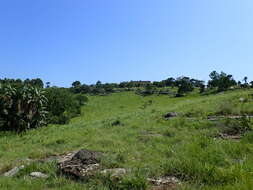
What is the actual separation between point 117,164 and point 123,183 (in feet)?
6.10

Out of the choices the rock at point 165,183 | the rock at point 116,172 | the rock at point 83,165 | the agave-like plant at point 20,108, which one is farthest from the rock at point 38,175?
the agave-like plant at point 20,108

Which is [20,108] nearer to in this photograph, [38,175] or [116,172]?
[38,175]

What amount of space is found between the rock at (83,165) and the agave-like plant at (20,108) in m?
35.1

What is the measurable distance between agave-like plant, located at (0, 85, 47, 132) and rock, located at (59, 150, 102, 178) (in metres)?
35.1

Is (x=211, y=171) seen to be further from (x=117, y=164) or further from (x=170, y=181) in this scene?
(x=117, y=164)

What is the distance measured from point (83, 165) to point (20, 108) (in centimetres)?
3759

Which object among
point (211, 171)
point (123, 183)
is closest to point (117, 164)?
point (123, 183)

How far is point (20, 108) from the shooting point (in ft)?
142

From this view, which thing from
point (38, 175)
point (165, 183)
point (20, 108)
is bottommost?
point (38, 175)

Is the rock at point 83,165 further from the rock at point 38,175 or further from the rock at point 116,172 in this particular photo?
the rock at point 38,175

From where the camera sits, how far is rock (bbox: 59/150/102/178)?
767 centimetres

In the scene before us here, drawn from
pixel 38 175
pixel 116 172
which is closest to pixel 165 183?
pixel 116 172

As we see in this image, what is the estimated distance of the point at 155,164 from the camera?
8.45 metres

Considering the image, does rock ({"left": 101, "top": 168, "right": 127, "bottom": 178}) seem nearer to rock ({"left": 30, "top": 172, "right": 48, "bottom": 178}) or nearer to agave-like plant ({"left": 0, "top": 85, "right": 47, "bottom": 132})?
rock ({"left": 30, "top": 172, "right": 48, "bottom": 178})
